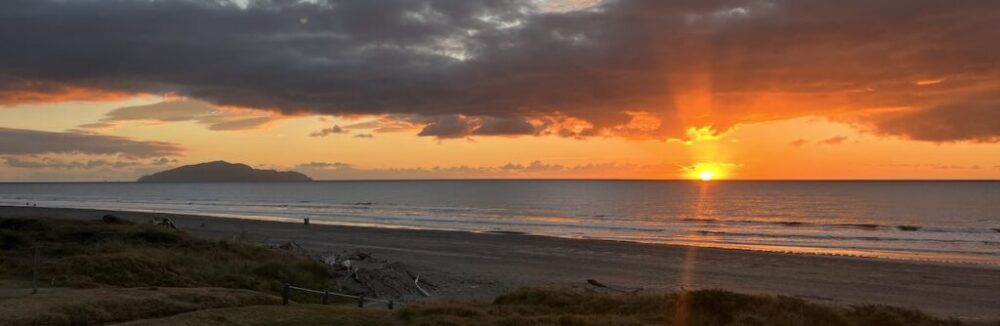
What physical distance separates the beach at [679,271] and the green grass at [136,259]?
5.01 meters

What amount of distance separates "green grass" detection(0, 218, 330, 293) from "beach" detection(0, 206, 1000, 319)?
197 inches

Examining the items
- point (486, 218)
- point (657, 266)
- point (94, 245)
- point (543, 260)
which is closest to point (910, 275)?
point (657, 266)

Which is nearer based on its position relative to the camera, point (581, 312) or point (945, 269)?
Result: point (581, 312)

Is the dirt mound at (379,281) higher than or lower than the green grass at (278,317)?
lower

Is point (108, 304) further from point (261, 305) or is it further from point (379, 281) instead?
point (379, 281)

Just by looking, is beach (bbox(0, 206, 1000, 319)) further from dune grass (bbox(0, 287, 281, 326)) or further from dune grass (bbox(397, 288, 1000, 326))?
dune grass (bbox(0, 287, 281, 326))

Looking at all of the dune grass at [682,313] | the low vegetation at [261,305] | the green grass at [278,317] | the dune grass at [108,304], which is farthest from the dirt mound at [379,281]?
the green grass at [278,317]

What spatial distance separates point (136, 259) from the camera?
2062 centimetres

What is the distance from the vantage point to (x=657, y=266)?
33562mm

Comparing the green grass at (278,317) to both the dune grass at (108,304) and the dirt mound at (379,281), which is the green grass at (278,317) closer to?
the dune grass at (108,304)

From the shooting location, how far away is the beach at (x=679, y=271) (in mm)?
25595

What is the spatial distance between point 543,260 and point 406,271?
35.8 feet

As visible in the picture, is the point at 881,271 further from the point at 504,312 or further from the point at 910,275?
the point at 504,312

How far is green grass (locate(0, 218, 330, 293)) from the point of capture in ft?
62.0
